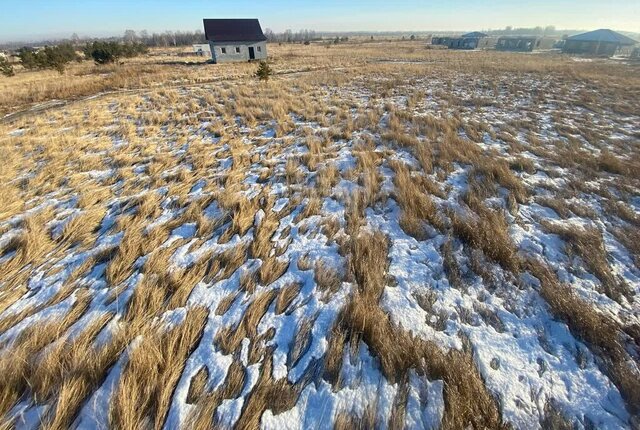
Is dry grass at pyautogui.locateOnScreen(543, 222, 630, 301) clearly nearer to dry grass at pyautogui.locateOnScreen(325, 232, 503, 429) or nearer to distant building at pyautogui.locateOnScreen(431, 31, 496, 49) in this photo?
dry grass at pyautogui.locateOnScreen(325, 232, 503, 429)

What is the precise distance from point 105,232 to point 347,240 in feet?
11.7

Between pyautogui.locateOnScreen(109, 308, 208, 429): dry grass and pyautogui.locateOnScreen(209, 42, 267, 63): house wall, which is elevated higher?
pyautogui.locateOnScreen(209, 42, 267, 63): house wall

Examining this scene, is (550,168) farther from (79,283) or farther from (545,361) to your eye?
(79,283)

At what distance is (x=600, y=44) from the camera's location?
47.2 meters

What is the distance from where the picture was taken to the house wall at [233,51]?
115 feet

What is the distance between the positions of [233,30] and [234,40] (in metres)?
2.39

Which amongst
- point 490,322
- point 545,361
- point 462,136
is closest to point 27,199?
point 490,322

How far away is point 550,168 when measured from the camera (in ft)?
18.8

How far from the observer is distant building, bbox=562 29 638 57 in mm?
46469

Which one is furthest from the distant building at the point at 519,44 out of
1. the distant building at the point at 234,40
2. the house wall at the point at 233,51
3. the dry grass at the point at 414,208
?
the dry grass at the point at 414,208

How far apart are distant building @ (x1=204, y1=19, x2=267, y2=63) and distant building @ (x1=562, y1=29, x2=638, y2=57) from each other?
55.0m

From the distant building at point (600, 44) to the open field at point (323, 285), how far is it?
204 feet

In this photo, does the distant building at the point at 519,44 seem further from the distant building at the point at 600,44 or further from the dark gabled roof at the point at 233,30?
the dark gabled roof at the point at 233,30

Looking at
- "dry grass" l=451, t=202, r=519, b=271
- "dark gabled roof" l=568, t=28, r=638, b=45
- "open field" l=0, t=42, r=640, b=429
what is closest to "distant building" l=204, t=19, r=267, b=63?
"open field" l=0, t=42, r=640, b=429
